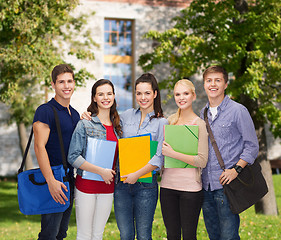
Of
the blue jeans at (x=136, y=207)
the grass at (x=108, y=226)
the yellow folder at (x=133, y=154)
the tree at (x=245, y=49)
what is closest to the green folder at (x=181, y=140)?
the yellow folder at (x=133, y=154)

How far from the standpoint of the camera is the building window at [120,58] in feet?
65.8

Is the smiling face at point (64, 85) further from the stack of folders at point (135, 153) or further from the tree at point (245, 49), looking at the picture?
the tree at point (245, 49)

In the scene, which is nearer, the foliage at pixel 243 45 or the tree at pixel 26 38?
the tree at pixel 26 38

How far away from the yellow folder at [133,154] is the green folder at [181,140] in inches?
8.4

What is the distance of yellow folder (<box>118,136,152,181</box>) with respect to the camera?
3.78 metres

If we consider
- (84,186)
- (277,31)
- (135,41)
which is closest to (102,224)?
(84,186)

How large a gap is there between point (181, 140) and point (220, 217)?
882mm

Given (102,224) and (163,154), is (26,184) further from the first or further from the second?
(163,154)

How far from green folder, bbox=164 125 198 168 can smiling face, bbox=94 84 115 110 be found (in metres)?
0.67

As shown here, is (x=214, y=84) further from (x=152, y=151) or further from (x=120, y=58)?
(x=120, y=58)

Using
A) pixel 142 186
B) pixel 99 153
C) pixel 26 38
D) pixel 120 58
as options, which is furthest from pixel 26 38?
pixel 120 58

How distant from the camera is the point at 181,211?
12.2 feet

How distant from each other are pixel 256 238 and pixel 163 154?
201 inches

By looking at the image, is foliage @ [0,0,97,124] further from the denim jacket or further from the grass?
the denim jacket
